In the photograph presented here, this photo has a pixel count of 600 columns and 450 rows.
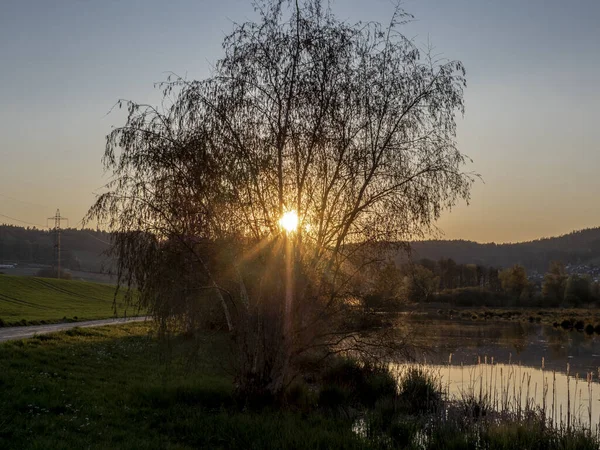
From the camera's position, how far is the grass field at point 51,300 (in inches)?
1582

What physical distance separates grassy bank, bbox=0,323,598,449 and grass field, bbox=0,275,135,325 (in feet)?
57.6

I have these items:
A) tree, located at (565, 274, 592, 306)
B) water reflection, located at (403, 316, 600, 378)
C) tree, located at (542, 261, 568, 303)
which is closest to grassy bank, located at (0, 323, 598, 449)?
water reflection, located at (403, 316, 600, 378)

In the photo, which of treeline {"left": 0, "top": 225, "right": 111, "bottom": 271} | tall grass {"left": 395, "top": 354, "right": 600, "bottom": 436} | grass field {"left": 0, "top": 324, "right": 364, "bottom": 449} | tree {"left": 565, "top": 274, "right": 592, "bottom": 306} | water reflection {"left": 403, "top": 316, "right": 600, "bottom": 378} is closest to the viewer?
grass field {"left": 0, "top": 324, "right": 364, "bottom": 449}

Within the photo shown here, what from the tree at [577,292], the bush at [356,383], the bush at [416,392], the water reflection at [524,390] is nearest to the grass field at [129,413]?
the bush at [356,383]

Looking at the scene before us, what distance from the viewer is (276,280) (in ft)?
46.9

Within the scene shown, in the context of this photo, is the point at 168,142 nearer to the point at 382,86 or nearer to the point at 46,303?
the point at 382,86

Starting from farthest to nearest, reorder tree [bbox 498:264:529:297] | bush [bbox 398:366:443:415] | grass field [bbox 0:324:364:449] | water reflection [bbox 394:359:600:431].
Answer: tree [bbox 498:264:529:297] → bush [bbox 398:366:443:415] → water reflection [bbox 394:359:600:431] → grass field [bbox 0:324:364:449]

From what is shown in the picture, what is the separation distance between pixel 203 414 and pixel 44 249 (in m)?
166

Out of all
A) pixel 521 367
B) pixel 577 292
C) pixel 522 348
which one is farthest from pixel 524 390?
pixel 577 292

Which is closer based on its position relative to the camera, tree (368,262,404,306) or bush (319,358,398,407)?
tree (368,262,404,306)

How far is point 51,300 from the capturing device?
5844cm

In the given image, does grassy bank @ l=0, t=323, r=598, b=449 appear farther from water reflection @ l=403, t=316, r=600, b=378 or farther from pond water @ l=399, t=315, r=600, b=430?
water reflection @ l=403, t=316, r=600, b=378

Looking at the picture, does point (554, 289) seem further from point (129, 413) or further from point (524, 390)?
point (129, 413)

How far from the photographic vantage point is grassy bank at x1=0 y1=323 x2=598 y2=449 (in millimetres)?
11234
